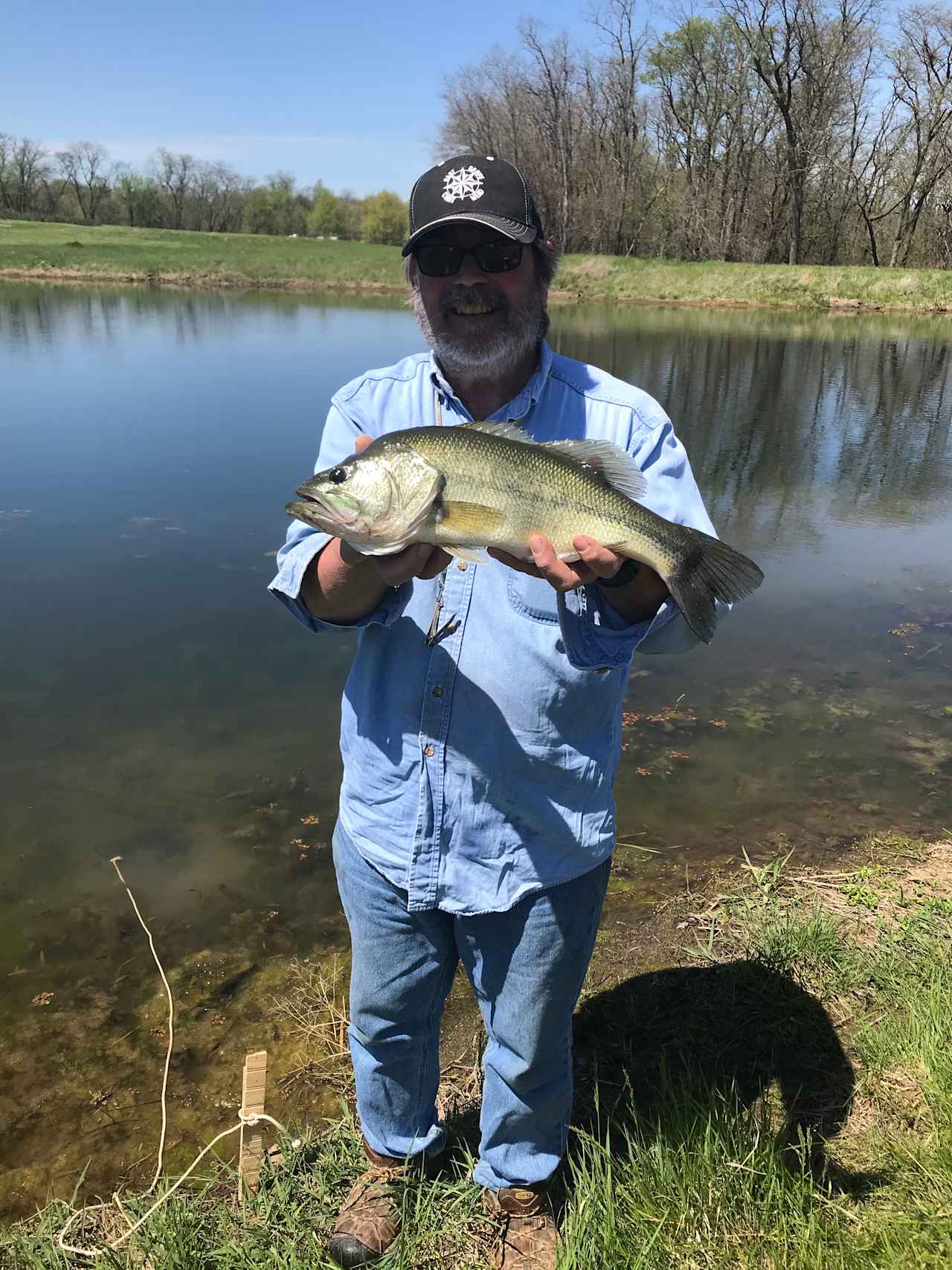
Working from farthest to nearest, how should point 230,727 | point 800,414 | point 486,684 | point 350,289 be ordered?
point 350,289 → point 800,414 → point 230,727 → point 486,684

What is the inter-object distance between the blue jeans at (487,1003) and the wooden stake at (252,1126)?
533mm

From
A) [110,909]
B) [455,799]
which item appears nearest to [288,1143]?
[455,799]

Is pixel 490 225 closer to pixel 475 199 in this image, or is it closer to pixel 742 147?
pixel 475 199

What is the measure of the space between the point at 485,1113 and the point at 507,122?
6792 centimetres

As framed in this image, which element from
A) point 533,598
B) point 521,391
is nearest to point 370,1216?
point 533,598

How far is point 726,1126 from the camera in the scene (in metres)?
2.92

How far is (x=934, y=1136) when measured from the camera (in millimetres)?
2773

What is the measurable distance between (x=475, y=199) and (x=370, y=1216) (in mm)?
3170

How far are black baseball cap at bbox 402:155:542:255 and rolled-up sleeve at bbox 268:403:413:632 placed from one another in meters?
0.57

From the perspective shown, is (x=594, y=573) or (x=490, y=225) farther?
(x=490, y=225)

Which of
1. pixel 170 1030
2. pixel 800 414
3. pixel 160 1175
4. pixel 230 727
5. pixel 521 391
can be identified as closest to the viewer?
pixel 521 391

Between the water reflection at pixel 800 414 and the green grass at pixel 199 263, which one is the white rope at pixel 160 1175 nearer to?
the water reflection at pixel 800 414

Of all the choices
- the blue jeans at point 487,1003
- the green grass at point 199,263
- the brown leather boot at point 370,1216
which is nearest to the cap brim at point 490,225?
the blue jeans at point 487,1003

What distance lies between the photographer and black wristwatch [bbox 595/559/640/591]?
7.99ft
